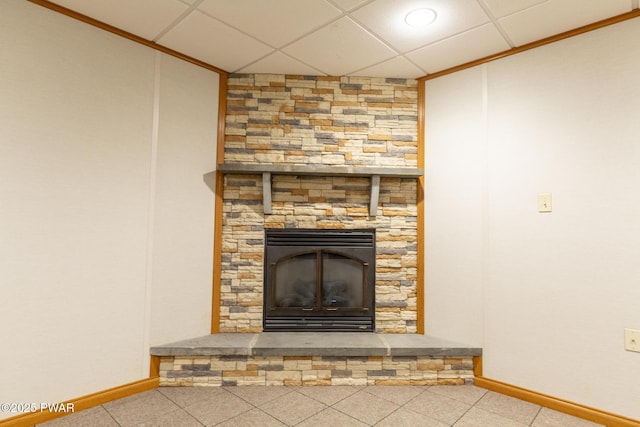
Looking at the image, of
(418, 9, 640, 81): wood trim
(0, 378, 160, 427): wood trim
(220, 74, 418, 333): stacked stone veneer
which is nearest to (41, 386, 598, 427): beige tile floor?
(0, 378, 160, 427): wood trim

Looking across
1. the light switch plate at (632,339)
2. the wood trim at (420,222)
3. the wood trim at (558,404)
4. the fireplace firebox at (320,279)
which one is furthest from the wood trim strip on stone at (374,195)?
the light switch plate at (632,339)

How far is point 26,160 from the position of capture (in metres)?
1.71

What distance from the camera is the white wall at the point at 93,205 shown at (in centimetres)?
168

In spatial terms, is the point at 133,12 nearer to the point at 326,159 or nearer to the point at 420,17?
the point at 326,159

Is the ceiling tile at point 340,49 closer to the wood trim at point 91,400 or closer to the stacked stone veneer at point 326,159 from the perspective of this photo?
the stacked stone veneer at point 326,159

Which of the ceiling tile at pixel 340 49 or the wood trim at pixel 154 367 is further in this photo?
the wood trim at pixel 154 367

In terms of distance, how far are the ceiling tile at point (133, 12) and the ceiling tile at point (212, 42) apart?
0.27 feet

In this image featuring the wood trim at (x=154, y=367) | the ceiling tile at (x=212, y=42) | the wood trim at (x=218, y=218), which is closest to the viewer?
the ceiling tile at (x=212, y=42)

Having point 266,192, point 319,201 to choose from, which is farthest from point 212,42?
point 319,201

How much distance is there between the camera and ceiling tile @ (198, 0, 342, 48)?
1.77 metres

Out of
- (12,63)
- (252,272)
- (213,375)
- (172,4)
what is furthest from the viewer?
(252,272)

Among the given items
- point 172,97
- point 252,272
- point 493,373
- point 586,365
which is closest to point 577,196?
point 586,365

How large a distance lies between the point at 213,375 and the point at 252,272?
758mm

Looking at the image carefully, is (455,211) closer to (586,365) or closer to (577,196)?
(577,196)
